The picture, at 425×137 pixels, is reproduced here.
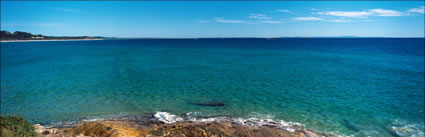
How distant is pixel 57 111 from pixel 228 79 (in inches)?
812

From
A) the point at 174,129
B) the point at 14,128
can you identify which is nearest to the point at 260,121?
the point at 174,129

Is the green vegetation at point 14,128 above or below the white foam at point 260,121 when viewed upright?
above

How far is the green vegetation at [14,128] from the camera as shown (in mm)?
10663

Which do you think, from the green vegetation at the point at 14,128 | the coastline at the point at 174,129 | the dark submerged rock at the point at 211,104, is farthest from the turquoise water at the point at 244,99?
the green vegetation at the point at 14,128

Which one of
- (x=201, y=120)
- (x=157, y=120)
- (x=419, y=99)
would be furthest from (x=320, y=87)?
(x=157, y=120)

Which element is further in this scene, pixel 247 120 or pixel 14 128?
pixel 247 120

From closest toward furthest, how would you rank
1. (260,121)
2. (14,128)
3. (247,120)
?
1. (14,128)
2. (260,121)
3. (247,120)

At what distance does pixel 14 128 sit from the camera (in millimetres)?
11219

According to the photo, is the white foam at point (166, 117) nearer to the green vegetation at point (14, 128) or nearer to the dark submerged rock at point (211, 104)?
the dark submerged rock at point (211, 104)

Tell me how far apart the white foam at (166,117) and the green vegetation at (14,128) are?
26.2 feet

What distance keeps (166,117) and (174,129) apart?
3.79 m

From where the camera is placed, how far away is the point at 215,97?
76.7 feet

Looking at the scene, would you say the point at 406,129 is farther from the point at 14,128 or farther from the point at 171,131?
the point at 14,128

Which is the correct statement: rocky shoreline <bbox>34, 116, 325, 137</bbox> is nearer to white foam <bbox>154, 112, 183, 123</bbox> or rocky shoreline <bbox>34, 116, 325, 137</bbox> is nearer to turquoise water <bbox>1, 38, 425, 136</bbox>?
white foam <bbox>154, 112, 183, 123</bbox>
